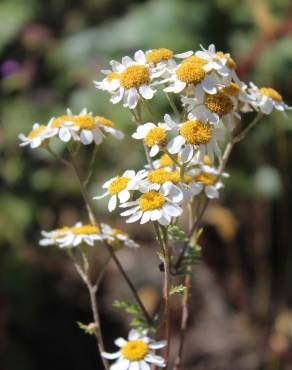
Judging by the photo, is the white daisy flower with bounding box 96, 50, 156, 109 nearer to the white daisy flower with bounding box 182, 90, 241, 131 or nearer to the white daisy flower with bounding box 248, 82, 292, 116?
the white daisy flower with bounding box 182, 90, 241, 131

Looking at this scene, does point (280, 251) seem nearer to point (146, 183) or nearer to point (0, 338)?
point (0, 338)

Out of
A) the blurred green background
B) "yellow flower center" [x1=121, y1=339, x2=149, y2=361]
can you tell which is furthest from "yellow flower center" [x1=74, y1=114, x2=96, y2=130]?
the blurred green background

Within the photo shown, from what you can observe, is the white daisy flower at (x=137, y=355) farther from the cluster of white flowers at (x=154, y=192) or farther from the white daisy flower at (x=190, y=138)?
the white daisy flower at (x=190, y=138)

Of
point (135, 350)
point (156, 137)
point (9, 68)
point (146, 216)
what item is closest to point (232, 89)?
point (156, 137)

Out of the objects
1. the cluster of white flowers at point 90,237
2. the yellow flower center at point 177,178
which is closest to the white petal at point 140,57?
the yellow flower center at point 177,178

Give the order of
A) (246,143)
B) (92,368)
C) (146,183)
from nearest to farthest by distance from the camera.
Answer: (146,183) → (92,368) → (246,143)

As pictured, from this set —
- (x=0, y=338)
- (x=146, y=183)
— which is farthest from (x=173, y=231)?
(x=0, y=338)
